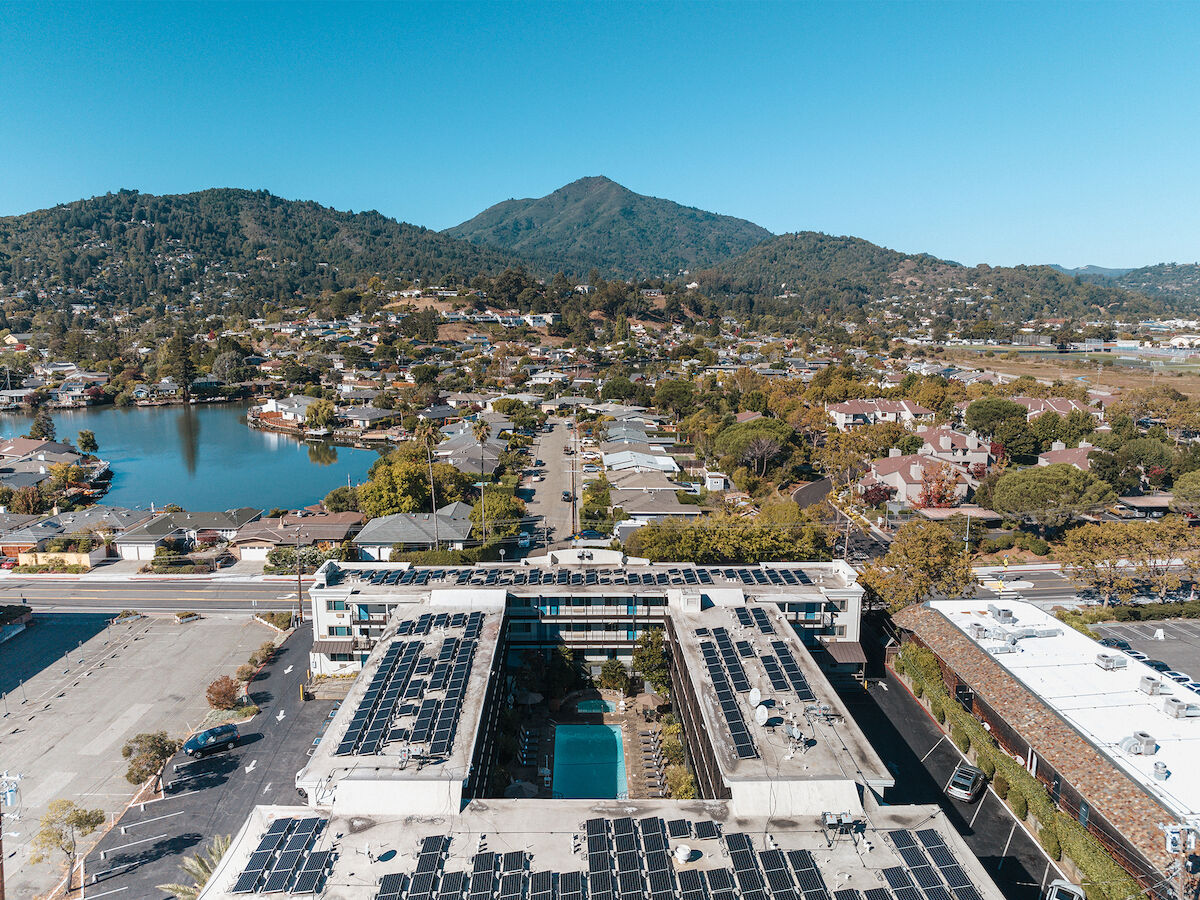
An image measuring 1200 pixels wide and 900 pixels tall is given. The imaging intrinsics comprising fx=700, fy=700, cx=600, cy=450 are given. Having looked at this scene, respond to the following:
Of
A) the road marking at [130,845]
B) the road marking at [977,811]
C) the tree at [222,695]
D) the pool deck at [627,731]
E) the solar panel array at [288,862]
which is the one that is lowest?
the road marking at [977,811]

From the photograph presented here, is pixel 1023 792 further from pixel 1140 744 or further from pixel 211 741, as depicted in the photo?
pixel 211 741

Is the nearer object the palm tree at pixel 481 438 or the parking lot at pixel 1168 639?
the parking lot at pixel 1168 639

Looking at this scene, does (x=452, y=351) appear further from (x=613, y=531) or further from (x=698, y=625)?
(x=698, y=625)

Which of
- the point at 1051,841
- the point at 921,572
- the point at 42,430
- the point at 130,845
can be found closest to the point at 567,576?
the point at 130,845

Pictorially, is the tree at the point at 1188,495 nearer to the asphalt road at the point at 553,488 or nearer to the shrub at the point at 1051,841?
the shrub at the point at 1051,841

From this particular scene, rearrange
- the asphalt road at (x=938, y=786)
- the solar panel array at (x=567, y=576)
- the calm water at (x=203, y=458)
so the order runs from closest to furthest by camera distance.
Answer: the asphalt road at (x=938, y=786)
the solar panel array at (x=567, y=576)
the calm water at (x=203, y=458)

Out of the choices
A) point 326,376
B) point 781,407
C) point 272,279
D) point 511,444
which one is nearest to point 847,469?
point 781,407

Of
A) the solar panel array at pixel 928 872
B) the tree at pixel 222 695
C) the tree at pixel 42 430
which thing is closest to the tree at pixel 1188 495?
the solar panel array at pixel 928 872
